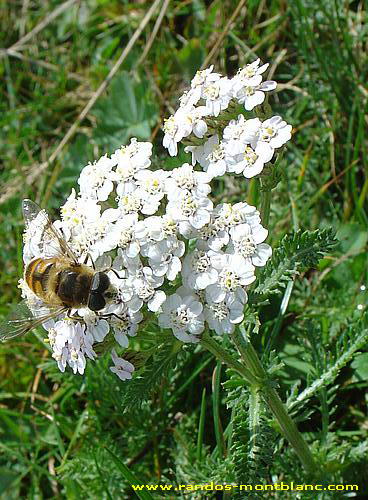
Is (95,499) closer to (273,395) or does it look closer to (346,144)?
(273,395)

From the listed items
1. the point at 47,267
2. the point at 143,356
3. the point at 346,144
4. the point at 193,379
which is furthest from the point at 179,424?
the point at 346,144

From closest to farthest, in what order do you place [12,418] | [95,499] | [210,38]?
1. [95,499]
2. [12,418]
3. [210,38]

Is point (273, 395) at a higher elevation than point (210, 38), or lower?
Result: lower

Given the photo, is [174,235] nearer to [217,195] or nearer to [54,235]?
[54,235]

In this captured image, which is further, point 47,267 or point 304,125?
point 304,125

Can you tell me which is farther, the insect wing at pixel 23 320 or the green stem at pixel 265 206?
the green stem at pixel 265 206

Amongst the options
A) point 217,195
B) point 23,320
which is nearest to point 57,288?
point 23,320

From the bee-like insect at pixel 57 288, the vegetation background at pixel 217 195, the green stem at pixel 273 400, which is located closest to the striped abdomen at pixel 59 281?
the bee-like insect at pixel 57 288

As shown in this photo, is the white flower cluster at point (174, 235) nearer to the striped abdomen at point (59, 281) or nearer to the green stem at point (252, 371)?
the striped abdomen at point (59, 281)
